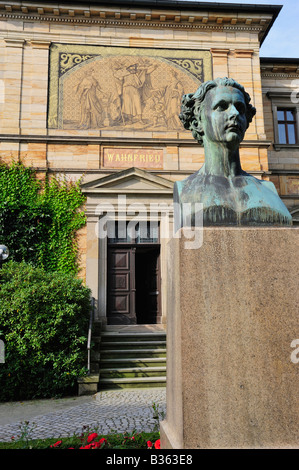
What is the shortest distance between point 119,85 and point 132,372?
9270 millimetres

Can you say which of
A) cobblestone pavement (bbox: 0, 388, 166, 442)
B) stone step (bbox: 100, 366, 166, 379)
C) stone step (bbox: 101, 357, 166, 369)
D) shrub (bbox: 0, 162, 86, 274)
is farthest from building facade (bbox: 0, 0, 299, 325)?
cobblestone pavement (bbox: 0, 388, 166, 442)

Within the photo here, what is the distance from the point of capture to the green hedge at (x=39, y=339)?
7.67m

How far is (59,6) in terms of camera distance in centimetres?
1310

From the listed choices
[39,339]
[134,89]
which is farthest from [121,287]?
[134,89]

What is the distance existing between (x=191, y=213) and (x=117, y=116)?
1071cm

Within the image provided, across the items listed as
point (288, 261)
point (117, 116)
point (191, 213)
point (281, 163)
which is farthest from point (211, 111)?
point (281, 163)

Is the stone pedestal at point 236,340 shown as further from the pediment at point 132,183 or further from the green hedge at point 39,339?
the pediment at point 132,183

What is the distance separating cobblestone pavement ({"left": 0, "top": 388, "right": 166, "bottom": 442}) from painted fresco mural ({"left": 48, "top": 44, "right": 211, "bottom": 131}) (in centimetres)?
860

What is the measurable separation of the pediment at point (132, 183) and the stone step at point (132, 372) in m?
5.67

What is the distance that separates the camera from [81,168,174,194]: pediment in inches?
482

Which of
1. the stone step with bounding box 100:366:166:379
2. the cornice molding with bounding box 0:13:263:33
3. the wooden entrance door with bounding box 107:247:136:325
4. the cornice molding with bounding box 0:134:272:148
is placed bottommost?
the stone step with bounding box 100:366:166:379

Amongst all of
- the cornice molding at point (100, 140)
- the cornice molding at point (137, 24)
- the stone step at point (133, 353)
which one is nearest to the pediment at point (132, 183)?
the cornice molding at point (100, 140)

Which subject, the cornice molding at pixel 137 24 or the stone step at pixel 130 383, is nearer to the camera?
the stone step at pixel 130 383

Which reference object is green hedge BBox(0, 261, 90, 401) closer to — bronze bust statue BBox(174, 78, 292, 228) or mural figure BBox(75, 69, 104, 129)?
bronze bust statue BBox(174, 78, 292, 228)
